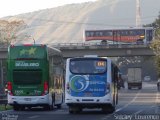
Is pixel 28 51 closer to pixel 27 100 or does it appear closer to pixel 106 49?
pixel 27 100

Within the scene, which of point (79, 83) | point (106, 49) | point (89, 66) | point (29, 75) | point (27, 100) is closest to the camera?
point (79, 83)

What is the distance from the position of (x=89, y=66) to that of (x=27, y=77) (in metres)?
5.12

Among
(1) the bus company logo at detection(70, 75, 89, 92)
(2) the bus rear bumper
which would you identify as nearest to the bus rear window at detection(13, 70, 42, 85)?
(2) the bus rear bumper

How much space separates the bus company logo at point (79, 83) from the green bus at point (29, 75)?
3977 millimetres

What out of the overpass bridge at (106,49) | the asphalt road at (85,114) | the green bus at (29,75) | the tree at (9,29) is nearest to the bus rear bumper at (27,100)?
the green bus at (29,75)

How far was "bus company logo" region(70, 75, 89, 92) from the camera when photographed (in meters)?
30.7

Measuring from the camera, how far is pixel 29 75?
34.7m

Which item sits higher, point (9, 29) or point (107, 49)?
point (9, 29)

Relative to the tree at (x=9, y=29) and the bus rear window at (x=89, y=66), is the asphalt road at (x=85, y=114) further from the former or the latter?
the tree at (x=9, y=29)

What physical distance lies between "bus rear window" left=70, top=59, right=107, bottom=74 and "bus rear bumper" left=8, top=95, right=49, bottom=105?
161 inches

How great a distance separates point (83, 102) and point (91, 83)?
1.01 m

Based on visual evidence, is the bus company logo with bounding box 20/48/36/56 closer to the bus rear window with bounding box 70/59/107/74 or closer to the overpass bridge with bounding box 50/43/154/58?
the bus rear window with bounding box 70/59/107/74

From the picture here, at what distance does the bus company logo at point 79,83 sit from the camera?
30.7 metres

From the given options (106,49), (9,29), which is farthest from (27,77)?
(9,29)
